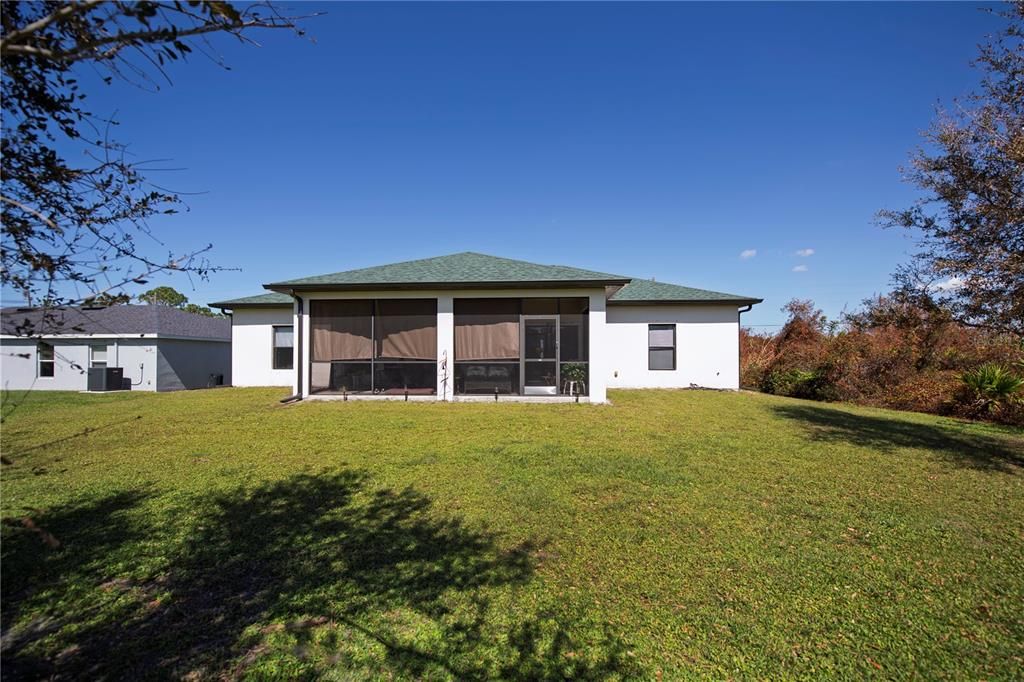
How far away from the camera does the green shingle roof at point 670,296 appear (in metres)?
14.7

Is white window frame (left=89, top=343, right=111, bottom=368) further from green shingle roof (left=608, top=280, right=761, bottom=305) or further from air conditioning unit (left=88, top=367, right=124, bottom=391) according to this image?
green shingle roof (left=608, top=280, right=761, bottom=305)

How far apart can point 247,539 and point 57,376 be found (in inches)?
839

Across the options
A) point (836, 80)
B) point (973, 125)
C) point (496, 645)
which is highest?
point (836, 80)

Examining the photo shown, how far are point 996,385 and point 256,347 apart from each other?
21.2 metres

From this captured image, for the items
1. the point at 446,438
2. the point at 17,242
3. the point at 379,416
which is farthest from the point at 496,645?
the point at 379,416

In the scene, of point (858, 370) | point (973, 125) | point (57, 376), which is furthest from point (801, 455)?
point (57, 376)

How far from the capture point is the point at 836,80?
906cm

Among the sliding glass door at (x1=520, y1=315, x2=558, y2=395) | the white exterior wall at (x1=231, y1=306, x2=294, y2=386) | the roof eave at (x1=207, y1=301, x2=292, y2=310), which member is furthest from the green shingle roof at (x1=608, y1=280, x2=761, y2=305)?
the white exterior wall at (x1=231, y1=306, x2=294, y2=386)

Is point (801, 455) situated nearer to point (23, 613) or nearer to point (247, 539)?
point (247, 539)

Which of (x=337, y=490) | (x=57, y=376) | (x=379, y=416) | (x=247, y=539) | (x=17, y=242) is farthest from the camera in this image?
(x=57, y=376)

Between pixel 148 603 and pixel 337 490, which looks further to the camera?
pixel 337 490

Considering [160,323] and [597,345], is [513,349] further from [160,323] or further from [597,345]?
[160,323]

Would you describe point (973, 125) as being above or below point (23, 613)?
above

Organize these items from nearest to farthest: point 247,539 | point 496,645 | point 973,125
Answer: point 496,645
point 247,539
point 973,125
